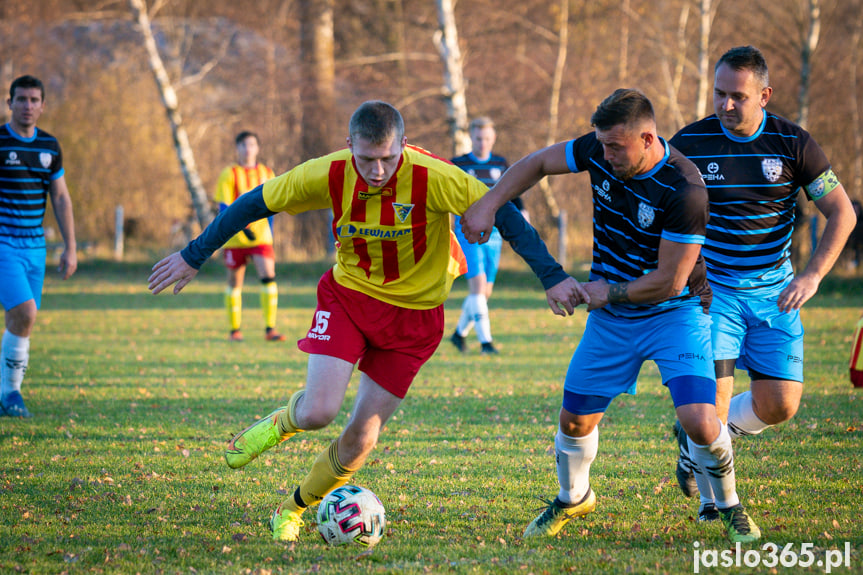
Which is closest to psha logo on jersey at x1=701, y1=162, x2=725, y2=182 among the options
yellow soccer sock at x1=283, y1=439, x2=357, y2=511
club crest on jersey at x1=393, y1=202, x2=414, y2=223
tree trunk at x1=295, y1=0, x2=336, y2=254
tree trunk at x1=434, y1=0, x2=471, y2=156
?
club crest on jersey at x1=393, y1=202, x2=414, y2=223

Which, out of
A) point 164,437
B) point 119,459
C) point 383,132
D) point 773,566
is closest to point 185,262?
point 383,132

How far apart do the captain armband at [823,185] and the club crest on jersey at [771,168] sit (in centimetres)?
19

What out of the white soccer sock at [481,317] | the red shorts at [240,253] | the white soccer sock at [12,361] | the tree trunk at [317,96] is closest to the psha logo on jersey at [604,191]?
the white soccer sock at [12,361]

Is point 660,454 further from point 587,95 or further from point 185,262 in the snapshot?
point 587,95

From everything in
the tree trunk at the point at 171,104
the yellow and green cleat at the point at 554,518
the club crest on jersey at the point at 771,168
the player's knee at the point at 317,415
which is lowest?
the yellow and green cleat at the point at 554,518

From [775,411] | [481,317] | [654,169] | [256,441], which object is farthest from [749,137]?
[481,317]

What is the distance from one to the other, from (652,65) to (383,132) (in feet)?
73.4

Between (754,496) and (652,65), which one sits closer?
(754,496)

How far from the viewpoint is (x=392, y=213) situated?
13.3 ft

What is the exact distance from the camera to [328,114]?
2486 centimetres

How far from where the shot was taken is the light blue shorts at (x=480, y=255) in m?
9.60

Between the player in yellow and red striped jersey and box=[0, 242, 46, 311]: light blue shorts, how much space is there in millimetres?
3279

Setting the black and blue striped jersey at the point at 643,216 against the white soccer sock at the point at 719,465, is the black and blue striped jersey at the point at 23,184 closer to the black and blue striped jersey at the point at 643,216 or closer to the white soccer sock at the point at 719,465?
the black and blue striped jersey at the point at 643,216

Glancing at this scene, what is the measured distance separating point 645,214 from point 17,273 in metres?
5.29
